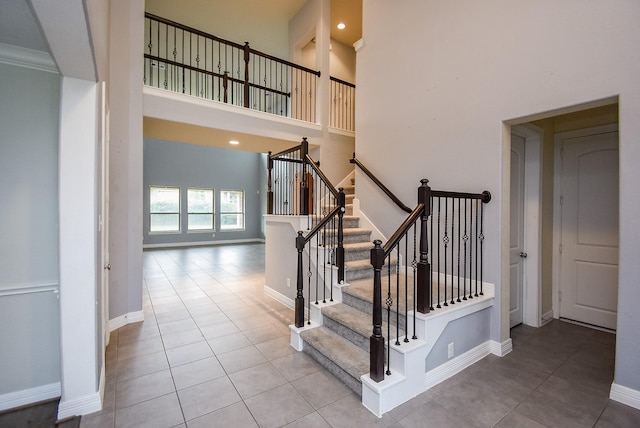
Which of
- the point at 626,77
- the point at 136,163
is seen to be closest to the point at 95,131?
the point at 136,163

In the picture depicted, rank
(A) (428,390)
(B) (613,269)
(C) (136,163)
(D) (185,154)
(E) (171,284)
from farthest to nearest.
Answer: (D) (185,154) → (E) (171,284) → (C) (136,163) → (B) (613,269) → (A) (428,390)

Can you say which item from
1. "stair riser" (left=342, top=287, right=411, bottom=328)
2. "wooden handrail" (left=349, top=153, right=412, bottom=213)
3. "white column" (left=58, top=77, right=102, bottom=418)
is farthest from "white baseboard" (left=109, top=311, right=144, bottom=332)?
"wooden handrail" (left=349, top=153, right=412, bottom=213)

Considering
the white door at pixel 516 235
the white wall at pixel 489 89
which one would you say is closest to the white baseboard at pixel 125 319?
the white wall at pixel 489 89

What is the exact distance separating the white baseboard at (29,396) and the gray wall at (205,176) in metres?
9.18

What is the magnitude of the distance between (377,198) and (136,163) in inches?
127

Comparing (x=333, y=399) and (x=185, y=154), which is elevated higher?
(x=185, y=154)

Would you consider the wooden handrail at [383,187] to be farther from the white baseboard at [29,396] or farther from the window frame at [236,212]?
the window frame at [236,212]

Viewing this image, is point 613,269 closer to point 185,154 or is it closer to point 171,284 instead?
point 171,284

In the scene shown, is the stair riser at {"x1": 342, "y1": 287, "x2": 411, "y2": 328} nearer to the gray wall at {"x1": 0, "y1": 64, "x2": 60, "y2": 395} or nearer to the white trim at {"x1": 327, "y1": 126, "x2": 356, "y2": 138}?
the gray wall at {"x1": 0, "y1": 64, "x2": 60, "y2": 395}

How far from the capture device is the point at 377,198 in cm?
411

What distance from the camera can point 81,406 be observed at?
77.7 inches

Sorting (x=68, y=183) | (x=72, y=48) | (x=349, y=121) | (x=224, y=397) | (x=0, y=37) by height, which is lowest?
(x=224, y=397)

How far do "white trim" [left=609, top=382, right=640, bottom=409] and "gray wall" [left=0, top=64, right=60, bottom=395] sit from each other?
4.19 meters

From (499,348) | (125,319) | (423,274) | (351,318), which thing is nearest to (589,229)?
(499,348)
